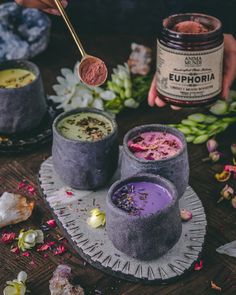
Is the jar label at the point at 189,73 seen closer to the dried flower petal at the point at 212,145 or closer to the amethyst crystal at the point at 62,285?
the dried flower petal at the point at 212,145

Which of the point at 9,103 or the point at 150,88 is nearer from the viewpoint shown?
the point at 9,103

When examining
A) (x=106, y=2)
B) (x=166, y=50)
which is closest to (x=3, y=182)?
(x=166, y=50)

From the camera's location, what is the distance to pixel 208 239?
95cm

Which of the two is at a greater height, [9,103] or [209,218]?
[9,103]

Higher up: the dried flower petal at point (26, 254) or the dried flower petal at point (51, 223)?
the dried flower petal at point (26, 254)

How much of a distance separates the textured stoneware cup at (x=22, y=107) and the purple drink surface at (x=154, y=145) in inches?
10.4

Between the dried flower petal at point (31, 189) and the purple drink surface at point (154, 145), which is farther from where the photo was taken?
the dried flower petal at point (31, 189)

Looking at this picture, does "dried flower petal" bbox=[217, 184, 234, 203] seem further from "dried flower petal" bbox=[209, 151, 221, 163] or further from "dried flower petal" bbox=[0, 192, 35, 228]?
"dried flower petal" bbox=[0, 192, 35, 228]

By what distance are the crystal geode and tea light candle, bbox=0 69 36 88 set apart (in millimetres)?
240

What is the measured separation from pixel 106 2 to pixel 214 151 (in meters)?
0.71

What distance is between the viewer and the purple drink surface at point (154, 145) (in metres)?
0.97

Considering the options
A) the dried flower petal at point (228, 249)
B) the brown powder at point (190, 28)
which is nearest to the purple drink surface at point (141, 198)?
the dried flower petal at point (228, 249)

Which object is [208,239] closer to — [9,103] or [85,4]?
[9,103]

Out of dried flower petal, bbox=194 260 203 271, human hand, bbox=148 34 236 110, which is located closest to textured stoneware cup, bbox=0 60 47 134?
human hand, bbox=148 34 236 110
